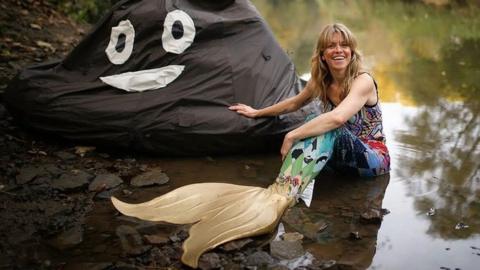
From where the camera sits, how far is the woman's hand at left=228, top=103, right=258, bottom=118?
3.18m

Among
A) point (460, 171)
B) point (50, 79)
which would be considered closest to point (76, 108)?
point (50, 79)

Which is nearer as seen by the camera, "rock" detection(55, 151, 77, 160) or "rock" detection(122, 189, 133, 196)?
"rock" detection(122, 189, 133, 196)

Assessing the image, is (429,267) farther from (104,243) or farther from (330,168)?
(104,243)

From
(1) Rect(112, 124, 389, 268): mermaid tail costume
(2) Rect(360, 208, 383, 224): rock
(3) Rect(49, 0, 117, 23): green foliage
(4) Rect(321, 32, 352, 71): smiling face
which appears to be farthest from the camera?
(3) Rect(49, 0, 117, 23): green foliage

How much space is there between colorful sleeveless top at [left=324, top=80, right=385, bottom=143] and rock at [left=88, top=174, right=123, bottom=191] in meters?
1.40

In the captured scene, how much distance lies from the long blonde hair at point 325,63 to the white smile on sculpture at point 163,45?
0.91 m

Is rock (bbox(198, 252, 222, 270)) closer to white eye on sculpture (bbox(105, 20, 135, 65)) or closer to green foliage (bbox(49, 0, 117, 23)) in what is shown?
white eye on sculpture (bbox(105, 20, 135, 65))

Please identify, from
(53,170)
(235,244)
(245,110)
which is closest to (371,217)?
(235,244)

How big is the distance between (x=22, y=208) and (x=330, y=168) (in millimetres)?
1938

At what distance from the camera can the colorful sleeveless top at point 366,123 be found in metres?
2.95

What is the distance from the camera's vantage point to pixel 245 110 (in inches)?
126

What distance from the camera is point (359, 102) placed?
275 cm

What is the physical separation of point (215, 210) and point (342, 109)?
0.92 m

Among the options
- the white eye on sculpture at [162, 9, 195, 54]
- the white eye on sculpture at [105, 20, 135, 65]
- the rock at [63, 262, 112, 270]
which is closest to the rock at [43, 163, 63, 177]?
the white eye on sculpture at [105, 20, 135, 65]
